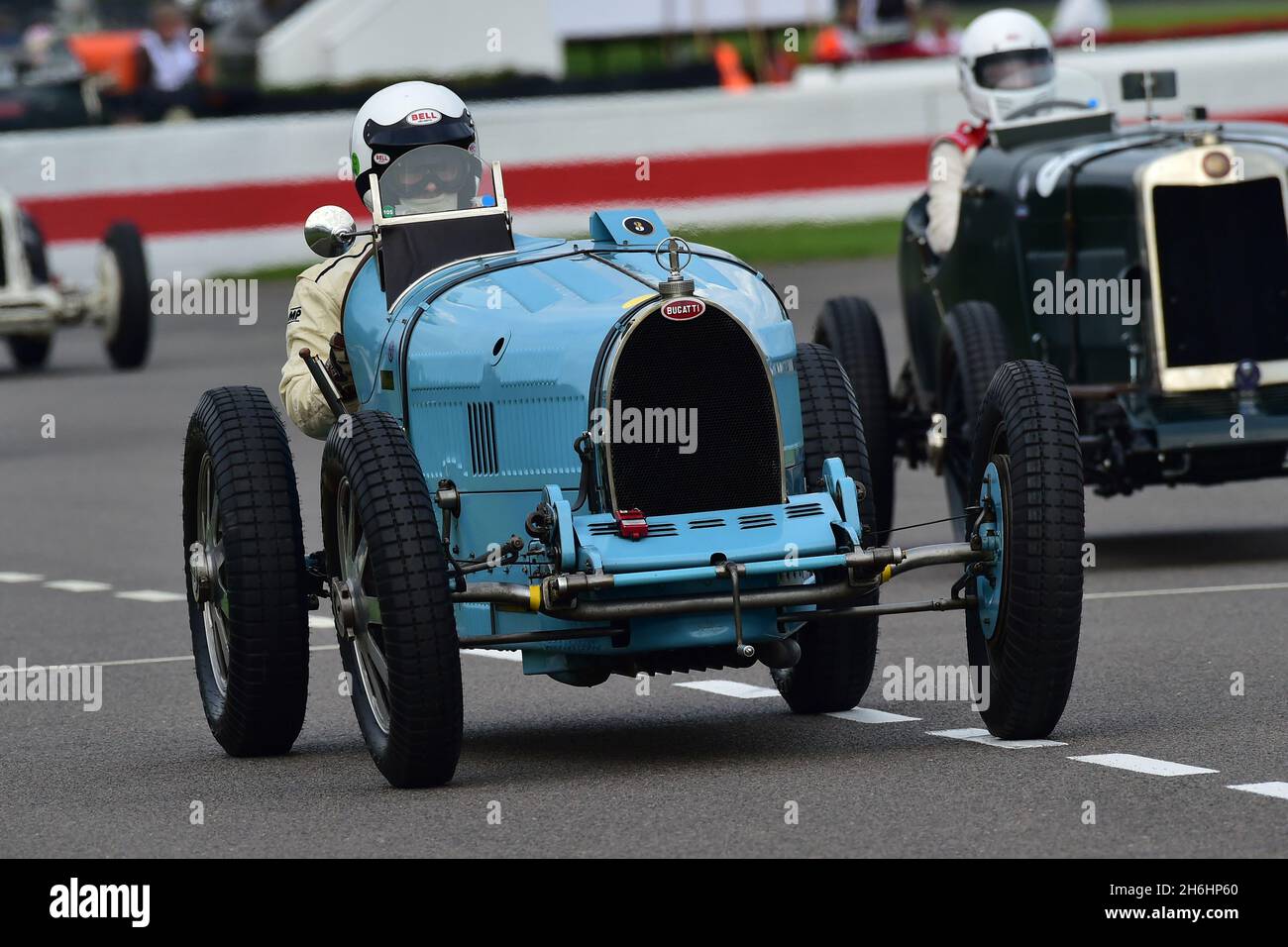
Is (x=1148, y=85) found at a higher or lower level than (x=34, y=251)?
higher

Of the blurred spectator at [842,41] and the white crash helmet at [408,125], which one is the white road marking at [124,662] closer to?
the white crash helmet at [408,125]

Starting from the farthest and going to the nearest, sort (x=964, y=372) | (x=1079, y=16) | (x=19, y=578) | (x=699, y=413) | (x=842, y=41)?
(x=1079, y=16), (x=842, y=41), (x=19, y=578), (x=964, y=372), (x=699, y=413)

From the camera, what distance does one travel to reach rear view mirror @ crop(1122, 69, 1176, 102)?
12.7m

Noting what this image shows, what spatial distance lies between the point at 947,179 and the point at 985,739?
5684mm

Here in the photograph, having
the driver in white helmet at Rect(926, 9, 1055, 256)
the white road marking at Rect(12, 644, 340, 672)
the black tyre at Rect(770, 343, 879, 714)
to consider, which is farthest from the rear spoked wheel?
the driver in white helmet at Rect(926, 9, 1055, 256)

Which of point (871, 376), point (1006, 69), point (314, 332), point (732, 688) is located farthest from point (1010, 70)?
point (314, 332)

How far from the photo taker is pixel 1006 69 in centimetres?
1388

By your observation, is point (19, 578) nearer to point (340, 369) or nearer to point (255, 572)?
point (340, 369)

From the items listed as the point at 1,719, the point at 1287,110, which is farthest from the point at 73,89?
the point at 1,719

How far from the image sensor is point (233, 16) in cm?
4131
